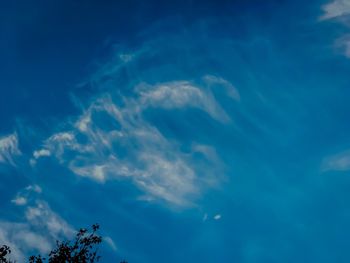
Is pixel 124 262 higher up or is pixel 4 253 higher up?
pixel 124 262

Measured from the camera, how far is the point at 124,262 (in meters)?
35.9

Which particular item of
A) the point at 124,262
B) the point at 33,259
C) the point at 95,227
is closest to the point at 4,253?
the point at 33,259

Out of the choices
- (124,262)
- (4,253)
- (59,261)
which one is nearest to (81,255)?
(59,261)

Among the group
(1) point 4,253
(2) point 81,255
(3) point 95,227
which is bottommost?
(1) point 4,253

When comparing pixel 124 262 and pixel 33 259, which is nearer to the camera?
pixel 33 259

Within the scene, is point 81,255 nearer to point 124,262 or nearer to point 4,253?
point 124,262

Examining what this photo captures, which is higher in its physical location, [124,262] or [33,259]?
[124,262]

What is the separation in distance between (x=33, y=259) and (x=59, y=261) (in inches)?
98.3

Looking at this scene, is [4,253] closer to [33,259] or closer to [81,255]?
[33,259]

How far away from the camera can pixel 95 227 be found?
36.0 m

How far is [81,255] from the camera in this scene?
34.8 m

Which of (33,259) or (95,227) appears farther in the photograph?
(95,227)

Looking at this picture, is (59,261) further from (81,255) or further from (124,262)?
(124,262)

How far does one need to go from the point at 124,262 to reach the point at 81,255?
4555 millimetres
